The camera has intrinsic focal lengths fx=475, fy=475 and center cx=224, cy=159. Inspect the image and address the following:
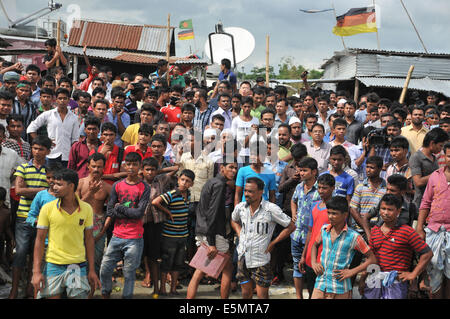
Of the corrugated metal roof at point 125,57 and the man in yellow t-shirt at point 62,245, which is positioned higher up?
the corrugated metal roof at point 125,57

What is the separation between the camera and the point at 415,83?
18.8m

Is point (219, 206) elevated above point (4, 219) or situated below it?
above

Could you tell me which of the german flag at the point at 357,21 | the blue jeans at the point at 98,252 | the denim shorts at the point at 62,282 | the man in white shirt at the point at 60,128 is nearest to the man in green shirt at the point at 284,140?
the blue jeans at the point at 98,252

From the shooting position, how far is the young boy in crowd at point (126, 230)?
5551 millimetres

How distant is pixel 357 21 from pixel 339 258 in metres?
15.6

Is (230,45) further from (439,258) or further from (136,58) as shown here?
(136,58)

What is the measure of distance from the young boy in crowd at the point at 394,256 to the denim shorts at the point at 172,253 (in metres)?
2.39

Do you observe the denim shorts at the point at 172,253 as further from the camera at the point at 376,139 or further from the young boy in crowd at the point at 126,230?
the camera at the point at 376,139

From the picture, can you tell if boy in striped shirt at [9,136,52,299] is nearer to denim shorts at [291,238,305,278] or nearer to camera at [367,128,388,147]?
denim shorts at [291,238,305,278]

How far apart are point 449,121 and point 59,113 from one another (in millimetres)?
6123

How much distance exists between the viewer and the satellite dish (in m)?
12.9

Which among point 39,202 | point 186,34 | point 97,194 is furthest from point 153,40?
point 39,202

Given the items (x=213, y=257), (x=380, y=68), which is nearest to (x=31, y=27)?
(x=380, y=68)

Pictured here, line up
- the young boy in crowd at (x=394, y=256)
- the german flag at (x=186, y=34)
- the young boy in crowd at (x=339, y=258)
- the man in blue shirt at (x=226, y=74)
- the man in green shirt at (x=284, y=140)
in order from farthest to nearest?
the german flag at (x=186, y=34)
the man in blue shirt at (x=226, y=74)
the man in green shirt at (x=284, y=140)
the young boy in crowd at (x=394, y=256)
the young boy in crowd at (x=339, y=258)
